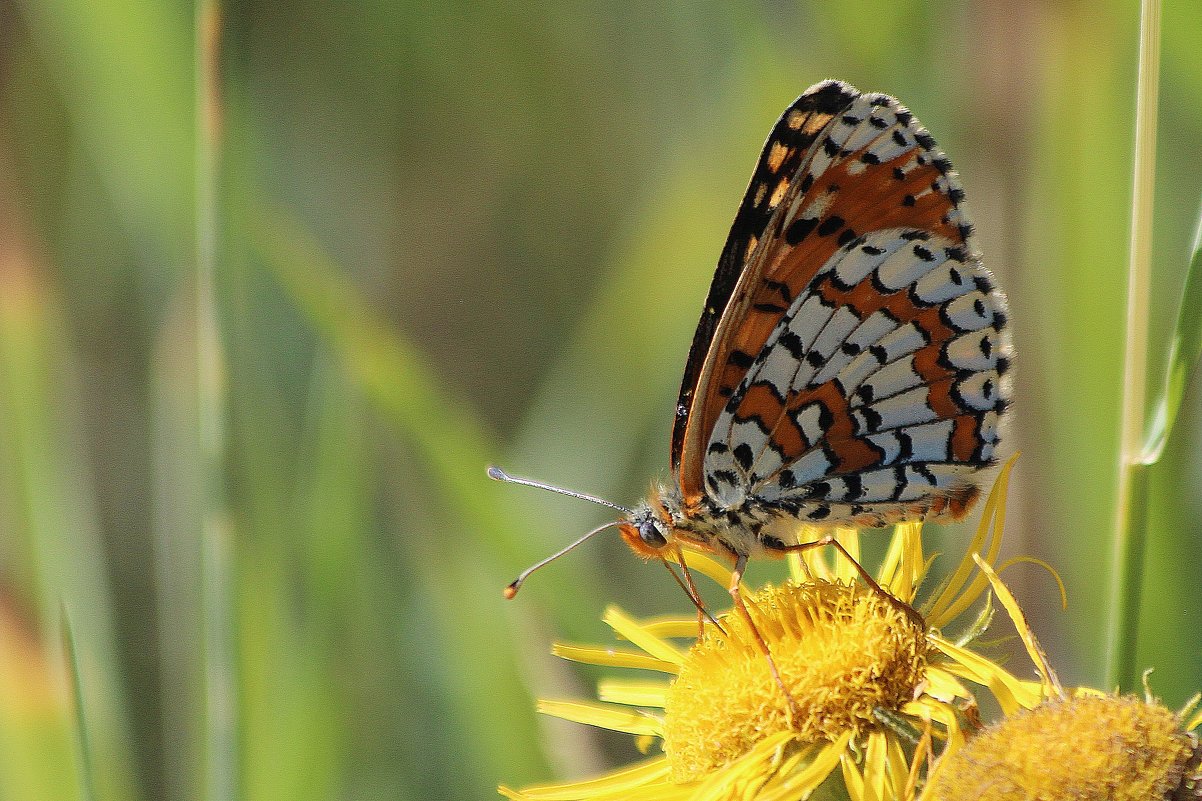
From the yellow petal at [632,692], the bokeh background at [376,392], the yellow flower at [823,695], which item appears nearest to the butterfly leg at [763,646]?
the yellow flower at [823,695]

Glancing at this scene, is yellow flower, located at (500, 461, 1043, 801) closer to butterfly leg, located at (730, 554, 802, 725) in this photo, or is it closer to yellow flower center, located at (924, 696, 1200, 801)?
butterfly leg, located at (730, 554, 802, 725)

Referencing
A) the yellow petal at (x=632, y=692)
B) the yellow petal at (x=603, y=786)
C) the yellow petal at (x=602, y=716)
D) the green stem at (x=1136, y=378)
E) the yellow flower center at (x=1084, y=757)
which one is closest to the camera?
the yellow flower center at (x=1084, y=757)

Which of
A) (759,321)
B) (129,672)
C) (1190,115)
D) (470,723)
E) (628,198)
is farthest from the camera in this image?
(628,198)

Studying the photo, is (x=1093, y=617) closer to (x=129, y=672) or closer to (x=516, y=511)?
(x=516, y=511)

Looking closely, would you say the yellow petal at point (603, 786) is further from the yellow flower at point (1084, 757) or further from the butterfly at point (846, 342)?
the yellow flower at point (1084, 757)

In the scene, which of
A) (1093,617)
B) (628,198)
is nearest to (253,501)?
Answer: (1093,617)

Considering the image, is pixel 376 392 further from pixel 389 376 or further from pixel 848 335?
pixel 848 335
